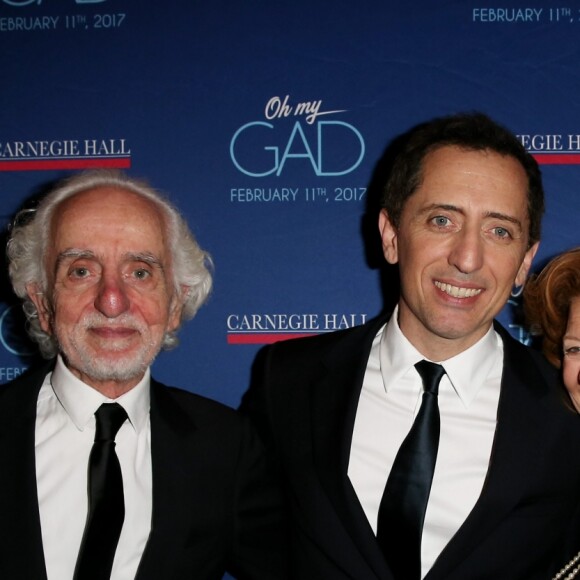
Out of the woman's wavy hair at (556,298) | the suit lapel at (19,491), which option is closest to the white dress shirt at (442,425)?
the woman's wavy hair at (556,298)

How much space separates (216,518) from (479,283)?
0.95 meters

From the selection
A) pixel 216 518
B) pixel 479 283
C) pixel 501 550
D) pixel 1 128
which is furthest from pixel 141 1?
pixel 501 550

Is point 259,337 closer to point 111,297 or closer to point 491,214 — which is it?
point 111,297

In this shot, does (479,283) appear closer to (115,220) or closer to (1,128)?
(115,220)

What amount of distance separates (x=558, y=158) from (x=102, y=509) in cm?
186

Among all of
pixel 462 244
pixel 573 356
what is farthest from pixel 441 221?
pixel 573 356

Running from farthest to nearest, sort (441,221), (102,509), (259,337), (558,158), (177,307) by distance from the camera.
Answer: (259,337), (558,158), (177,307), (441,221), (102,509)

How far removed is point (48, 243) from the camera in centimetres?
199

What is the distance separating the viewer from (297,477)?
1991 mm

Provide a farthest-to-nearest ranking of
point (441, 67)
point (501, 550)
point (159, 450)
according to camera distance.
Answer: point (441, 67)
point (159, 450)
point (501, 550)

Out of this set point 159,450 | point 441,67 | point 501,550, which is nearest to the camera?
point 501,550

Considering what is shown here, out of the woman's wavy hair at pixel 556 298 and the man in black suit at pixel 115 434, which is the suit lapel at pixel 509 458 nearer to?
the woman's wavy hair at pixel 556 298

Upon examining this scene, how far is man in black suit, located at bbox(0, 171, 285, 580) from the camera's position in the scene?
1.75 m

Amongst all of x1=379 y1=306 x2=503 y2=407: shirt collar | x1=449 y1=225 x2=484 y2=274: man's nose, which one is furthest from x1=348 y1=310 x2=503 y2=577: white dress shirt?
x1=449 y1=225 x2=484 y2=274: man's nose
